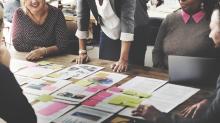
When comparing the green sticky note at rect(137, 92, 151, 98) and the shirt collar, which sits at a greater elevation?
the shirt collar

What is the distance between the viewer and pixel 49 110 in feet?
5.67

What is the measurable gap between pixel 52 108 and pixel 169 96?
1.79 ft

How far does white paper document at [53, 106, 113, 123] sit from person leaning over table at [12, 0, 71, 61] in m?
0.95

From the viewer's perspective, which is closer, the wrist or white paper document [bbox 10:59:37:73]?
white paper document [bbox 10:59:37:73]

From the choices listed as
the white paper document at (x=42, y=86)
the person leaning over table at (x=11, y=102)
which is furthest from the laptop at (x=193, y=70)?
the person leaning over table at (x=11, y=102)

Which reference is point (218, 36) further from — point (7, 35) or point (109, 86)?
point (7, 35)

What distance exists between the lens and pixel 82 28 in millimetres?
2518

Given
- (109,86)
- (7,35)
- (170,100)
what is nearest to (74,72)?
(109,86)

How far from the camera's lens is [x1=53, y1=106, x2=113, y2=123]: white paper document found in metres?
1.63

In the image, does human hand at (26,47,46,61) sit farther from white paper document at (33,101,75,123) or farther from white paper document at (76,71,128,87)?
white paper document at (33,101,75,123)

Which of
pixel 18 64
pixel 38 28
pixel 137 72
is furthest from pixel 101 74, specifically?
pixel 38 28

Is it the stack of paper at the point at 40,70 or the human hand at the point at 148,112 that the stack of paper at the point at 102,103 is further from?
the stack of paper at the point at 40,70

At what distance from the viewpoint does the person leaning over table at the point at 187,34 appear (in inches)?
91.7

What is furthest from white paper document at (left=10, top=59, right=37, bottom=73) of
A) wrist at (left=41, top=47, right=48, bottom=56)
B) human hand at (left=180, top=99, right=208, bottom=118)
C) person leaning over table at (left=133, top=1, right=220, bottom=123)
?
human hand at (left=180, top=99, right=208, bottom=118)
